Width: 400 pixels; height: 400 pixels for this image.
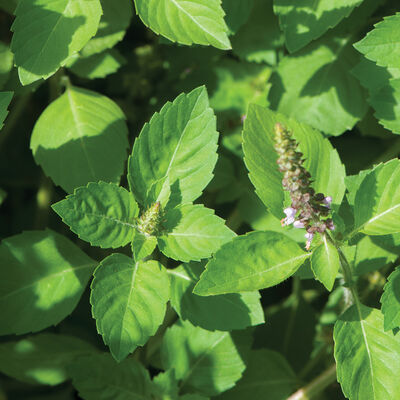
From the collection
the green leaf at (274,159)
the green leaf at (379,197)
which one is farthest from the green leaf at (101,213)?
the green leaf at (379,197)

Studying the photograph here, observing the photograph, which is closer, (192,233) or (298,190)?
(298,190)

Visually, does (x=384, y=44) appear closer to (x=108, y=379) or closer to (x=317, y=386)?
(x=317, y=386)

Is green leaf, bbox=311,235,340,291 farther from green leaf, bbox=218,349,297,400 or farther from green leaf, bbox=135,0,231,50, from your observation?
green leaf, bbox=218,349,297,400

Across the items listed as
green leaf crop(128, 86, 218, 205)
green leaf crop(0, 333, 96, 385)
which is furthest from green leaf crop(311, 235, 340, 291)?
green leaf crop(0, 333, 96, 385)

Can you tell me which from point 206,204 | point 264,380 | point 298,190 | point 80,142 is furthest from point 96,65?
point 264,380

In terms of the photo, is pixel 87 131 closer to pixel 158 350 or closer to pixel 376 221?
pixel 158 350

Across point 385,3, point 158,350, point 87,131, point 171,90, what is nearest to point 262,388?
point 158,350
